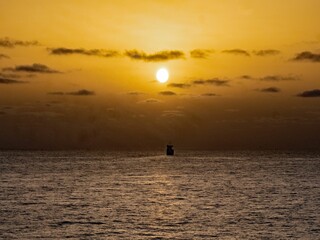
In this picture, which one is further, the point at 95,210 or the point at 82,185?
the point at 82,185

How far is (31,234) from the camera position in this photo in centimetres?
5806

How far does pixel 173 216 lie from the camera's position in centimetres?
7194

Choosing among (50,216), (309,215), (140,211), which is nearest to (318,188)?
(309,215)

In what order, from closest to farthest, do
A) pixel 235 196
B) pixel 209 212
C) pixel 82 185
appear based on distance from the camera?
pixel 209 212 < pixel 235 196 < pixel 82 185

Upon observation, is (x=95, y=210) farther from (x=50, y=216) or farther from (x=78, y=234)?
(x=78, y=234)

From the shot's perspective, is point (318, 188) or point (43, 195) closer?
point (43, 195)

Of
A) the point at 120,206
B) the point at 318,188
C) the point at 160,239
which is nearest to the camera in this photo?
the point at 160,239

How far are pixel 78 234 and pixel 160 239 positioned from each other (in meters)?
8.91

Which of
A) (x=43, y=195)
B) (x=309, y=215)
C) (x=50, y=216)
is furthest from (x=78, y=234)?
(x=43, y=195)

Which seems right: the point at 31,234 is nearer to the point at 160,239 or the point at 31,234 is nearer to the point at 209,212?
the point at 160,239

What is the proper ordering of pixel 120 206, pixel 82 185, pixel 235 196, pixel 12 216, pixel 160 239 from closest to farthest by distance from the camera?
1. pixel 160 239
2. pixel 12 216
3. pixel 120 206
4. pixel 235 196
5. pixel 82 185

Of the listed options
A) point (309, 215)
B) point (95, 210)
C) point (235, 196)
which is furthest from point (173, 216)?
point (235, 196)

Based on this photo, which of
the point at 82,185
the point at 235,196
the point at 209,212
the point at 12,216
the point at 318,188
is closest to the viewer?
the point at 12,216

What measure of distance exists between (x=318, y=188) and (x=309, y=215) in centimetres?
4509
